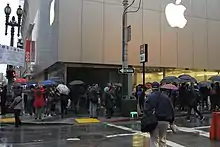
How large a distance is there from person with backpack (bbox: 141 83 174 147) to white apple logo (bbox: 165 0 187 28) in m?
20.3

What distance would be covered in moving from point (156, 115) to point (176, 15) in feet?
69.6

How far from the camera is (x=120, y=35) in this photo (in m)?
24.8

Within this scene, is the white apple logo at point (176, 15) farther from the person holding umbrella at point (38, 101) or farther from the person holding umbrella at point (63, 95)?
the person holding umbrella at point (38, 101)

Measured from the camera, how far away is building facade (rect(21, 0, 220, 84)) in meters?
23.3

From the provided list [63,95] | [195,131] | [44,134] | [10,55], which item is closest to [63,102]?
[63,95]

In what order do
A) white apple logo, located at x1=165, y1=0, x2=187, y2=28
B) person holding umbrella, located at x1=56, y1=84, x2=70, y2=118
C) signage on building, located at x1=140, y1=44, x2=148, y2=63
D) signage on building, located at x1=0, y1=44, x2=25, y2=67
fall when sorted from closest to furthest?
signage on building, located at x1=0, y1=44, x2=25, y2=67 < signage on building, located at x1=140, y1=44, x2=148, y2=63 < person holding umbrella, located at x1=56, y1=84, x2=70, y2=118 < white apple logo, located at x1=165, y1=0, x2=187, y2=28

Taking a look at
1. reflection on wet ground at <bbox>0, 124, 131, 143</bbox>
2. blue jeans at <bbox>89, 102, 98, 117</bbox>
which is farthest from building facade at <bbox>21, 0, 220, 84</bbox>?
reflection on wet ground at <bbox>0, 124, 131, 143</bbox>

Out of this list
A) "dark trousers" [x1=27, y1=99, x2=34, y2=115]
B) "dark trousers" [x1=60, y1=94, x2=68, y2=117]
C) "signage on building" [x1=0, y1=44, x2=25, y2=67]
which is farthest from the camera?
"dark trousers" [x1=27, y1=99, x2=34, y2=115]

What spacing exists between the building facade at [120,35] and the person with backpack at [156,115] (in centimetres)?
1610

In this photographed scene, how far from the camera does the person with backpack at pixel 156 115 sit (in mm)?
7188

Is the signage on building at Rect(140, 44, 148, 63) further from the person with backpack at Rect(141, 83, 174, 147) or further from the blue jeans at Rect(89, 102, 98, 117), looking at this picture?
the person with backpack at Rect(141, 83, 174, 147)

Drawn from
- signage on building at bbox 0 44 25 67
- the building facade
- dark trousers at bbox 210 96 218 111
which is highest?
the building facade

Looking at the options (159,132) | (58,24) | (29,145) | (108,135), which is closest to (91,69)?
(58,24)

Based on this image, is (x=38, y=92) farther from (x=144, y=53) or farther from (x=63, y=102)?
(x=144, y=53)
